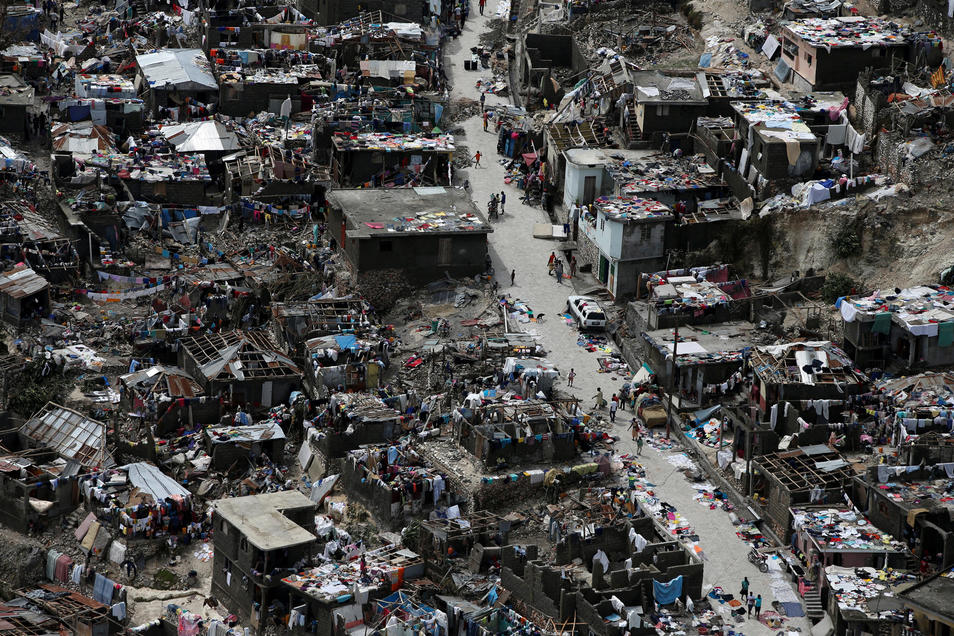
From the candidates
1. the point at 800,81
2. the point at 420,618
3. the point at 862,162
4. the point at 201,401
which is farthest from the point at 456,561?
the point at 800,81

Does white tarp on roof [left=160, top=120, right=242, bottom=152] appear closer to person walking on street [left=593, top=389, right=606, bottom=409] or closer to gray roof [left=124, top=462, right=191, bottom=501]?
gray roof [left=124, top=462, right=191, bottom=501]

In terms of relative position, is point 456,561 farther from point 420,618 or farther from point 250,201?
point 250,201

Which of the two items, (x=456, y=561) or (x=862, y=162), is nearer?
(x=456, y=561)

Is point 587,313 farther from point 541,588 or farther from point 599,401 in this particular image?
point 541,588

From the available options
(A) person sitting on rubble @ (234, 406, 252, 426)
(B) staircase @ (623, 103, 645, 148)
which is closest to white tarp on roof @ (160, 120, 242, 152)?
(B) staircase @ (623, 103, 645, 148)

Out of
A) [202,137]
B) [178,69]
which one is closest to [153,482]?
[202,137]

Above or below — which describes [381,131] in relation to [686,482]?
above

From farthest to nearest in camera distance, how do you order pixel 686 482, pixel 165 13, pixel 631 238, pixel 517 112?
pixel 165 13 < pixel 517 112 < pixel 631 238 < pixel 686 482
